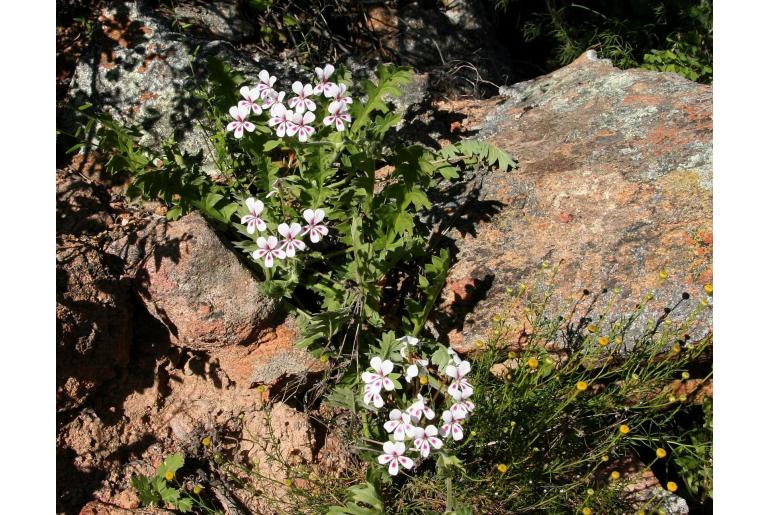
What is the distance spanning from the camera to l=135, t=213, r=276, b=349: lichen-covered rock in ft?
11.2

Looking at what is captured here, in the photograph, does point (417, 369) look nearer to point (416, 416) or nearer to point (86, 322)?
point (416, 416)

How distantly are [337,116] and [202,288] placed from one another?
3.49 ft

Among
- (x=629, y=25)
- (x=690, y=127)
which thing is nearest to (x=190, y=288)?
(x=690, y=127)

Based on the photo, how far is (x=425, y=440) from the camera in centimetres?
287

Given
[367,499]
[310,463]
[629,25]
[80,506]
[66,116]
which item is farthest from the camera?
[629,25]

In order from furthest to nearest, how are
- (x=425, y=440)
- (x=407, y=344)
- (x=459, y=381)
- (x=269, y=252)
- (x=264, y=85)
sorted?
(x=264, y=85)
(x=407, y=344)
(x=269, y=252)
(x=459, y=381)
(x=425, y=440)

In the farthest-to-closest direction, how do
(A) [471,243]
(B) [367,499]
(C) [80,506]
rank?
(A) [471,243] → (C) [80,506] → (B) [367,499]

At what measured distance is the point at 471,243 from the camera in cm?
393

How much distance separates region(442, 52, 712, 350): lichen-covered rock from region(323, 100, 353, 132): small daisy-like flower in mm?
982

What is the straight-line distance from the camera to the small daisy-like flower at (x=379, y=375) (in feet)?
9.84

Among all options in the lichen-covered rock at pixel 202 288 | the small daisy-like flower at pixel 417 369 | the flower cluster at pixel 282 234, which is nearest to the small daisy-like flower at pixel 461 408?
the small daisy-like flower at pixel 417 369

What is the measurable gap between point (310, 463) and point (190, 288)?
1088 millimetres

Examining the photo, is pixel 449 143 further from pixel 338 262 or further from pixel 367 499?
pixel 367 499

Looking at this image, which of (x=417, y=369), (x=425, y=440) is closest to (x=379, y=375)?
(x=417, y=369)
